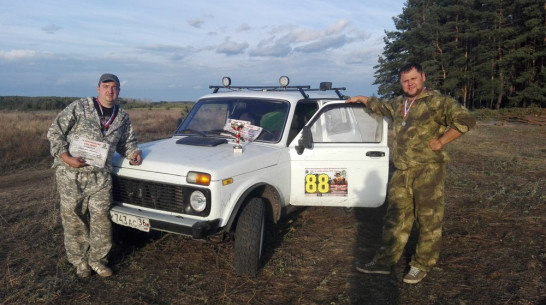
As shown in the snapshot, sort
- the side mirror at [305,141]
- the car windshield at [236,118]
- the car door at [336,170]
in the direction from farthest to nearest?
the car windshield at [236,118]
the car door at [336,170]
the side mirror at [305,141]

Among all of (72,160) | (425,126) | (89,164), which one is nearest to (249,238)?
(89,164)

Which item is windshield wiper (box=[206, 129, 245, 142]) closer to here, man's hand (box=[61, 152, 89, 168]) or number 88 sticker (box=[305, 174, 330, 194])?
number 88 sticker (box=[305, 174, 330, 194])

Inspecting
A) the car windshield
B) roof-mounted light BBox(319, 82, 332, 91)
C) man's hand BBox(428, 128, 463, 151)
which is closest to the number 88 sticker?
the car windshield

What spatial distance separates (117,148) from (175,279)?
4.72 feet

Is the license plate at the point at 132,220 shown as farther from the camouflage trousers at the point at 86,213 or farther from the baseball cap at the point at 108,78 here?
the baseball cap at the point at 108,78

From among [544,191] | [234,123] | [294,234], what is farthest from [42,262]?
[544,191]

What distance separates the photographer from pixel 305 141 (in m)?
4.55

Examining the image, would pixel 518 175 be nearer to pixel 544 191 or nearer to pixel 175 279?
pixel 544 191

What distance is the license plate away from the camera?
3775mm

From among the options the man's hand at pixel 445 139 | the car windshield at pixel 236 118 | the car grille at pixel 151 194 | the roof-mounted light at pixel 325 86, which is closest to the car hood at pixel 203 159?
the car grille at pixel 151 194

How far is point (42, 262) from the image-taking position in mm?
4383

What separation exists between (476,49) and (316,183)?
3108cm

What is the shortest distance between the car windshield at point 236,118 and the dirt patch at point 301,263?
4.34ft

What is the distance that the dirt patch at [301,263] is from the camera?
375 centimetres
